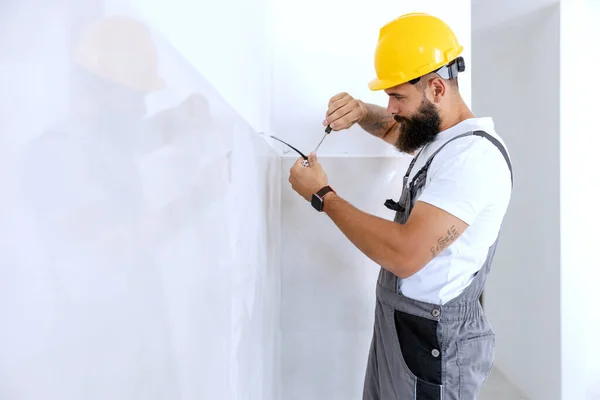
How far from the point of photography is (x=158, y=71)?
40cm

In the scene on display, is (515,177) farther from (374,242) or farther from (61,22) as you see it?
(61,22)

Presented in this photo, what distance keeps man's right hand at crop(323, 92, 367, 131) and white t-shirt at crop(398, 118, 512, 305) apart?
35 cm

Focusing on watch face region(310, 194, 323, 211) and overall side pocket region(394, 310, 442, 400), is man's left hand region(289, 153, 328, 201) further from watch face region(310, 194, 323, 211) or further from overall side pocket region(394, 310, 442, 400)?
overall side pocket region(394, 310, 442, 400)

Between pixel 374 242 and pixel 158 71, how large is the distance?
79cm

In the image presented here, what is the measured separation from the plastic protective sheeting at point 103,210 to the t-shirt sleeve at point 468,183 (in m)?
0.61

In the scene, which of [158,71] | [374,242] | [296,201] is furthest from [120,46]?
[296,201]

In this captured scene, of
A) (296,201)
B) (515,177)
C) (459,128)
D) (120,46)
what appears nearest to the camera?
(120,46)

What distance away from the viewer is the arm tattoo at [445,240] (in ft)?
3.39

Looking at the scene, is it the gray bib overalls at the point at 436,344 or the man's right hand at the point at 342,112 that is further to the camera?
the man's right hand at the point at 342,112

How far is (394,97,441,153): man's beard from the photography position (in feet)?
4.16

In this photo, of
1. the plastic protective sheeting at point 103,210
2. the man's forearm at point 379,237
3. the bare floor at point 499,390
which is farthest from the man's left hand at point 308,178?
the bare floor at point 499,390

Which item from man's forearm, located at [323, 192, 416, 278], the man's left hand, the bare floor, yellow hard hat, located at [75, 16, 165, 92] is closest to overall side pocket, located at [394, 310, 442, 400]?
man's forearm, located at [323, 192, 416, 278]
